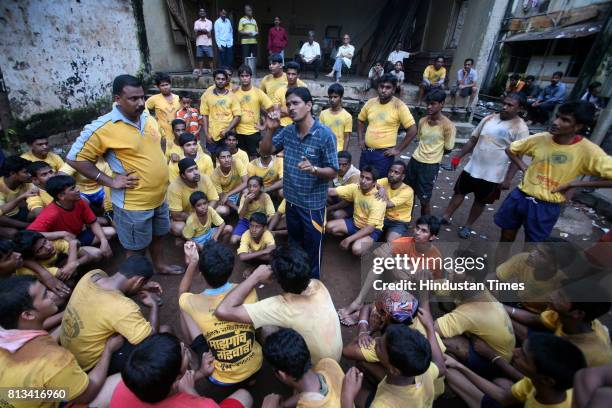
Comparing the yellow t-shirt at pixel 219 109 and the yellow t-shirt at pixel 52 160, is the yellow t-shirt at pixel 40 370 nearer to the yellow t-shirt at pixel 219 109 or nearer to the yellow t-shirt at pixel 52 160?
the yellow t-shirt at pixel 52 160

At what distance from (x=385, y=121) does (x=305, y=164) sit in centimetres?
238

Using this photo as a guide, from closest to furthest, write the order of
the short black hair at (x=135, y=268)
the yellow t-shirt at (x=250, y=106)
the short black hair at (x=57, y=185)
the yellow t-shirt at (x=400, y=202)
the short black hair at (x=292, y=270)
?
the short black hair at (x=292, y=270), the short black hair at (x=135, y=268), the short black hair at (x=57, y=185), the yellow t-shirt at (x=400, y=202), the yellow t-shirt at (x=250, y=106)

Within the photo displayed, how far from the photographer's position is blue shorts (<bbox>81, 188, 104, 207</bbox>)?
13.8ft

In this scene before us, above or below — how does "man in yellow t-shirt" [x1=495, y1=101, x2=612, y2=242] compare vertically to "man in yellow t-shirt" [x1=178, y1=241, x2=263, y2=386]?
above

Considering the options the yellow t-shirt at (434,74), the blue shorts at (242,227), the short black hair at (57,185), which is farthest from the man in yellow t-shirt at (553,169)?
the yellow t-shirt at (434,74)

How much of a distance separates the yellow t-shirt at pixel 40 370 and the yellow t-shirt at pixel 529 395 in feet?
8.47

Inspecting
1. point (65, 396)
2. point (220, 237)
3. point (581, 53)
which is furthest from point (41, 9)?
point (581, 53)

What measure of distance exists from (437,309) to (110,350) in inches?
118

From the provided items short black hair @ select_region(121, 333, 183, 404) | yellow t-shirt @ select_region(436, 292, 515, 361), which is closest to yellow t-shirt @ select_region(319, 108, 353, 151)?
yellow t-shirt @ select_region(436, 292, 515, 361)

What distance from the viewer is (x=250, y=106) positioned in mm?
5555

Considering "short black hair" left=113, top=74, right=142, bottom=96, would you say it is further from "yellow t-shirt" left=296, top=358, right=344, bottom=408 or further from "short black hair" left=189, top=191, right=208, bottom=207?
"yellow t-shirt" left=296, top=358, right=344, bottom=408

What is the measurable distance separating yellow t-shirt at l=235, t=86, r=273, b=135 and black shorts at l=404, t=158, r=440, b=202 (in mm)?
2714

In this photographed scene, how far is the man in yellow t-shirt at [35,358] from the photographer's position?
5.27ft

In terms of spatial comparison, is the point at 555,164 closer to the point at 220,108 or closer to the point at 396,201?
the point at 396,201
